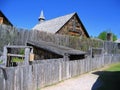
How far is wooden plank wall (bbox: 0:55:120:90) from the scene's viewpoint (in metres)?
8.45

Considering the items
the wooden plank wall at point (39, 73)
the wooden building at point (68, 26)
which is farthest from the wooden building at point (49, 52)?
the wooden building at point (68, 26)

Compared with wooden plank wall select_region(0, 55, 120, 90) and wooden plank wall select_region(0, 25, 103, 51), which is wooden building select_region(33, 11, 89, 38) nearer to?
wooden plank wall select_region(0, 25, 103, 51)

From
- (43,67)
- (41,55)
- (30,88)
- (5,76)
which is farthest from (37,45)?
(5,76)

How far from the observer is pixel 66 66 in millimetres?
13164

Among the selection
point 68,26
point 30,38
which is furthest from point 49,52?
point 68,26

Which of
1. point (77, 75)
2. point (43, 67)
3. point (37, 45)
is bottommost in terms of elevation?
point (77, 75)

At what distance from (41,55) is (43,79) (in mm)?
5565

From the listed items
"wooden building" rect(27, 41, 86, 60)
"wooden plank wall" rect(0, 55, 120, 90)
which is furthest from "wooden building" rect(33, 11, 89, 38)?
"wooden plank wall" rect(0, 55, 120, 90)

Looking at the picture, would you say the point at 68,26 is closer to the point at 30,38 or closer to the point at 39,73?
the point at 30,38

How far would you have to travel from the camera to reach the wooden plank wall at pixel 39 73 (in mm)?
8445

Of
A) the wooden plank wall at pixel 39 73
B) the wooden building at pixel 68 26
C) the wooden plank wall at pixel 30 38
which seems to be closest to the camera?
the wooden plank wall at pixel 39 73

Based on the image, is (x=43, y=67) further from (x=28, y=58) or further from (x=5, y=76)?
(x=5, y=76)

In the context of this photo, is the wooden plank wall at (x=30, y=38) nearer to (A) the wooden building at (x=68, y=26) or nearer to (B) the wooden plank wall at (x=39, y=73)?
(B) the wooden plank wall at (x=39, y=73)

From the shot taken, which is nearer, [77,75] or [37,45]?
[77,75]
